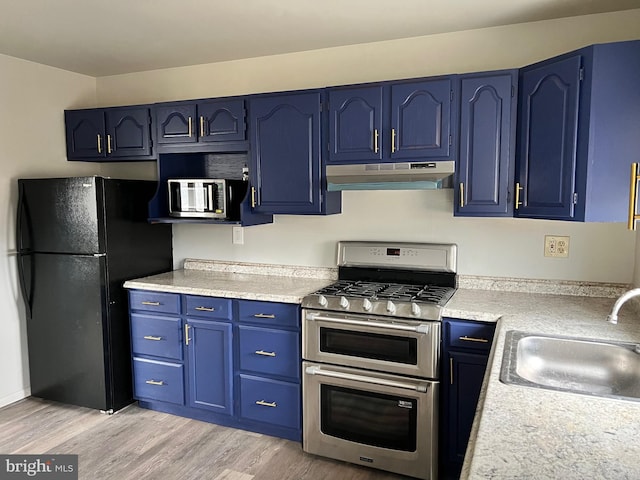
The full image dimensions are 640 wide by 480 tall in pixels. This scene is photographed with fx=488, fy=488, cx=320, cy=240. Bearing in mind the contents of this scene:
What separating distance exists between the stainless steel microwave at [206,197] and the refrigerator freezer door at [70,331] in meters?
0.62

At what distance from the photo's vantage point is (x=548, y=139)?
2340mm

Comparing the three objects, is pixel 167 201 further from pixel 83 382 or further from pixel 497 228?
pixel 497 228

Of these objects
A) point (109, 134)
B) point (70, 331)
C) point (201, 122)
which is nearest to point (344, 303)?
point (201, 122)

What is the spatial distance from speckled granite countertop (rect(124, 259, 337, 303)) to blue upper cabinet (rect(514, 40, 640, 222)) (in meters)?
1.40

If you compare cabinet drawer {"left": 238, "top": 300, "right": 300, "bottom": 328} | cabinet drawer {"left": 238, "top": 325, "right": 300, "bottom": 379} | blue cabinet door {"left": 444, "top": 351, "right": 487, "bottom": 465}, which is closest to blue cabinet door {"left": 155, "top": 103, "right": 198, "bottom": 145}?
cabinet drawer {"left": 238, "top": 300, "right": 300, "bottom": 328}

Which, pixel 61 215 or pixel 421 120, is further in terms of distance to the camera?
pixel 61 215

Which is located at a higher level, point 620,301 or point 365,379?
point 620,301

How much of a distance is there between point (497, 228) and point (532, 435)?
5.92 ft

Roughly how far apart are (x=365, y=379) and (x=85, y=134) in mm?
2706

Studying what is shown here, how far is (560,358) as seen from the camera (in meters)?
1.94

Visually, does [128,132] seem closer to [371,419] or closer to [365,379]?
[365,379]

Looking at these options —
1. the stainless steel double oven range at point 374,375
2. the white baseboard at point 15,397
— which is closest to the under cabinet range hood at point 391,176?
the stainless steel double oven range at point 374,375

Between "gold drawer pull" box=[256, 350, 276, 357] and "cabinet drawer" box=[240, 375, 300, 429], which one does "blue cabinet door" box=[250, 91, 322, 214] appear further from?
"cabinet drawer" box=[240, 375, 300, 429]

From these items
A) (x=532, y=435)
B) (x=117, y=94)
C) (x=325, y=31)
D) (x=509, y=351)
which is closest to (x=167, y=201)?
(x=117, y=94)
